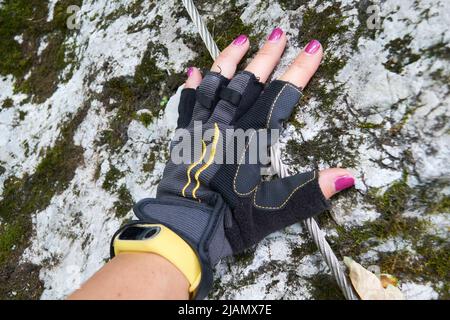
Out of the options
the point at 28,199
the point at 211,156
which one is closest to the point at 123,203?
the point at 211,156

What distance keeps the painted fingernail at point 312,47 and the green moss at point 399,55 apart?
36 cm

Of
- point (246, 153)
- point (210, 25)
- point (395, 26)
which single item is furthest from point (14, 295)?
point (395, 26)

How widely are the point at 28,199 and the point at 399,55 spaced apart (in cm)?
275

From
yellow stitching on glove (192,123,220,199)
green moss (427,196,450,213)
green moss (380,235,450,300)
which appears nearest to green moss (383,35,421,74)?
green moss (427,196,450,213)

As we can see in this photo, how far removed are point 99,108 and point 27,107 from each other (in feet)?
2.97

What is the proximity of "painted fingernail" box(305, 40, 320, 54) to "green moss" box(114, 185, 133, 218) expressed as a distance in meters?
1.40

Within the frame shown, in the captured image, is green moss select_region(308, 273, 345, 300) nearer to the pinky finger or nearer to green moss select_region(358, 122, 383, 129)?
green moss select_region(358, 122, 383, 129)

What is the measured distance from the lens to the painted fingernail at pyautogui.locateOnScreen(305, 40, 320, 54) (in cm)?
221

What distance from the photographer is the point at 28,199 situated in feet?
10.1

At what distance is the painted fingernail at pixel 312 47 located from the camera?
2.21 meters

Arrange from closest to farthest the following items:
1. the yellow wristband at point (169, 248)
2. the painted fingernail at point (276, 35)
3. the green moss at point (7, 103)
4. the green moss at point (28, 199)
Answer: the yellow wristband at point (169, 248) → the painted fingernail at point (276, 35) → the green moss at point (28, 199) → the green moss at point (7, 103)

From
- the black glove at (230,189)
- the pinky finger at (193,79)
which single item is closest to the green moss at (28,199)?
the pinky finger at (193,79)

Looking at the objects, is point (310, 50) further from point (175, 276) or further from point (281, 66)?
point (175, 276)

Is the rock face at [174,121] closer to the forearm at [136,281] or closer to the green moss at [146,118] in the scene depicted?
the green moss at [146,118]
